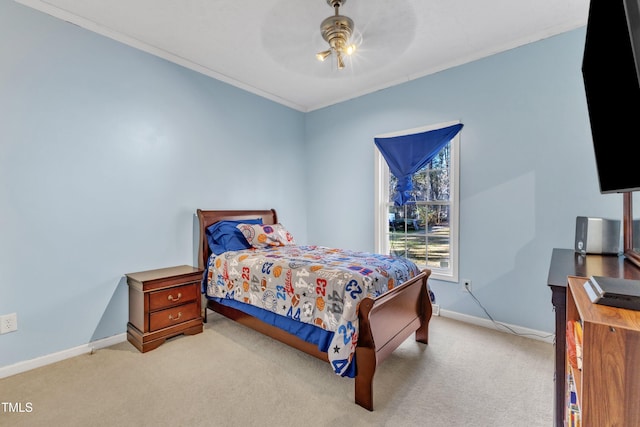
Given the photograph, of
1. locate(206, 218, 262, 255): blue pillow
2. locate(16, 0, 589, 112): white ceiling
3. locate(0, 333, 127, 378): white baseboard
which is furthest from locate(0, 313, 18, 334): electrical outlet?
locate(16, 0, 589, 112): white ceiling

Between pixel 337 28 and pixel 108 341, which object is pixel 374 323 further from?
pixel 108 341

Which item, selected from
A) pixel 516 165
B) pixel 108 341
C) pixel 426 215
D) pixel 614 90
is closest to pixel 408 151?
pixel 426 215

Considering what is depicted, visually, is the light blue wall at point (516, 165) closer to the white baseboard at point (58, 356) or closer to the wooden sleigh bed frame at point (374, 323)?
the wooden sleigh bed frame at point (374, 323)

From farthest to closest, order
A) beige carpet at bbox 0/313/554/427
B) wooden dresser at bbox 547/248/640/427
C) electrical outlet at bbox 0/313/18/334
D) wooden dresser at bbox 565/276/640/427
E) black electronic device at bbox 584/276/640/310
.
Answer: electrical outlet at bbox 0/313/18/334
beige carpet at bbox 0/313/554/427
wooden dresser at bbox 547/248/640/427
black electronic device at bbox 584/276/640/310
wooden dresser at bbox 565/276/640/427

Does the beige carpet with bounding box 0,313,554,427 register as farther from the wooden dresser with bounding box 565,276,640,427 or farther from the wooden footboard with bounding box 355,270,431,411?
the wooden dresser with bounding box 565,276,640,427

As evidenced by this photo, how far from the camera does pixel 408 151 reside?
3324mm

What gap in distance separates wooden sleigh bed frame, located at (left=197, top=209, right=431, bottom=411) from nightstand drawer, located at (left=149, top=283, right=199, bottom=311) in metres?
0.34

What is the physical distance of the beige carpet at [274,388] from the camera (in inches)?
64.3

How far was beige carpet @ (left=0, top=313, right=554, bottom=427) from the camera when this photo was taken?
163cm

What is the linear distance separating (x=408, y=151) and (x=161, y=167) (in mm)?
2651

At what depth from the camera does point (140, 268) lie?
8.91ft

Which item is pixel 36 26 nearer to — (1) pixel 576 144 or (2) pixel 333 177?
(2) pixel 333 177

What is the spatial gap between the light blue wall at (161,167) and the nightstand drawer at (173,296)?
1.37 ft

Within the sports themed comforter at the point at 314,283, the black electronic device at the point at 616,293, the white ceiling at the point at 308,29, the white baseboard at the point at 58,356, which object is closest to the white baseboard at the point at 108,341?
the white baseboard at the point at 58,356
